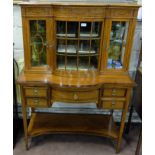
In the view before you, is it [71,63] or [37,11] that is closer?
[37,11]

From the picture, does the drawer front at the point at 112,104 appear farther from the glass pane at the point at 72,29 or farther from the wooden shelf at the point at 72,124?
the glass pane at the point at 72,29

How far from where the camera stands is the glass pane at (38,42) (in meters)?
1.53

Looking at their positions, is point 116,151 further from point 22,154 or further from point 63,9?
point 63,9

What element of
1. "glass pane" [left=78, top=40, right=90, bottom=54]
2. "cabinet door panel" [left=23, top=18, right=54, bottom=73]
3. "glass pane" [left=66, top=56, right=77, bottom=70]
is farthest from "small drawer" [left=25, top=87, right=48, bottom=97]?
"glass pane" [left=78, top=40, right=90, bottom=54]

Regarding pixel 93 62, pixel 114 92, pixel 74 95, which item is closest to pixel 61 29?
pixel 93 62

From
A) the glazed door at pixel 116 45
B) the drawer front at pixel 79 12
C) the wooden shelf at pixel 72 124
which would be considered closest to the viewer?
the drawer front at pixel 79 12

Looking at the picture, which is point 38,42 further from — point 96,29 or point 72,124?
point 72,124

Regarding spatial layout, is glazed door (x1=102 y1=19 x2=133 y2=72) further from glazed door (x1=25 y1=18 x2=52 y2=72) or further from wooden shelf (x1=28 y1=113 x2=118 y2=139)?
wooden shelf (x1=28 y1=113 x2=118 y2=139)

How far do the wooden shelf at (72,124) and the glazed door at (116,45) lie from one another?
2.11 ft

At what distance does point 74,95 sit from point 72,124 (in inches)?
20.3

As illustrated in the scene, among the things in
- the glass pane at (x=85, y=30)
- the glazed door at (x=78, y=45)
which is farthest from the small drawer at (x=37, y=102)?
the glass pane at (x=85, y=30)

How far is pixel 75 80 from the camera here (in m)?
1.60
